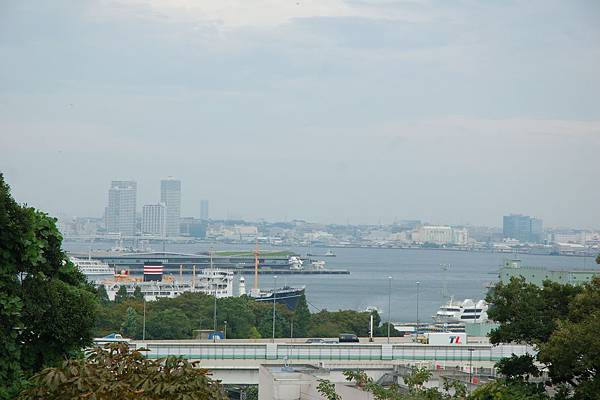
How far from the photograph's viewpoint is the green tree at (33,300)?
8781mm

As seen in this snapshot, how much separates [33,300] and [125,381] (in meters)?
2.52

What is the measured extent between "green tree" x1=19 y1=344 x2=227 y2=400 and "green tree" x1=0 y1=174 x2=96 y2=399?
1759 millimetres

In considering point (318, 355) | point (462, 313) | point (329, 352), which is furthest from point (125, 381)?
point (462, 313)

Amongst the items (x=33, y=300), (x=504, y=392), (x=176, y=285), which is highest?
(x=33, y=300)

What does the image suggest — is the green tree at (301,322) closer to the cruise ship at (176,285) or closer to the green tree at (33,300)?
the cruise ship at (176,285)

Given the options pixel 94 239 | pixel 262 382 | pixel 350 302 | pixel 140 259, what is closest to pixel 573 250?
pixel 94 239

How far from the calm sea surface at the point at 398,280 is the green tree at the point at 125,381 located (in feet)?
194

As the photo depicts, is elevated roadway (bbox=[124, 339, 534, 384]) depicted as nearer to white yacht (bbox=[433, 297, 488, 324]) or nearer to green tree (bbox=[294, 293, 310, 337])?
green tree (bbox=[294, 293, 310, 337])

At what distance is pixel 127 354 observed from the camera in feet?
23.9

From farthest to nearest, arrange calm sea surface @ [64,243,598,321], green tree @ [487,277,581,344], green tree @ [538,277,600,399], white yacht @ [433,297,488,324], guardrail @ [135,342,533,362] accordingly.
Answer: calm sea surface @ [64,243,598,321] < white yacht @ [433,297,488,324] < guardrail @ [135,342,533,362] < green tree @ [487,277,581,344] < green tree @ [538,277,600,399]

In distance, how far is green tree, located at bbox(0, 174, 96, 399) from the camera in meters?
8.78

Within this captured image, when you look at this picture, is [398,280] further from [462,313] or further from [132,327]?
[132,327]

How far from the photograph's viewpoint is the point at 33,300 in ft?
30.1

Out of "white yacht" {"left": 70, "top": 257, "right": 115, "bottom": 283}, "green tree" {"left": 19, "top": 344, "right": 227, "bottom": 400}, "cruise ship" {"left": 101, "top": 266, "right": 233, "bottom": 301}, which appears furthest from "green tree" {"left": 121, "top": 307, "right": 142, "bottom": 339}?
"white yacht" {"left": 70, "top": 257, "right": 115, "bottom": 283}
